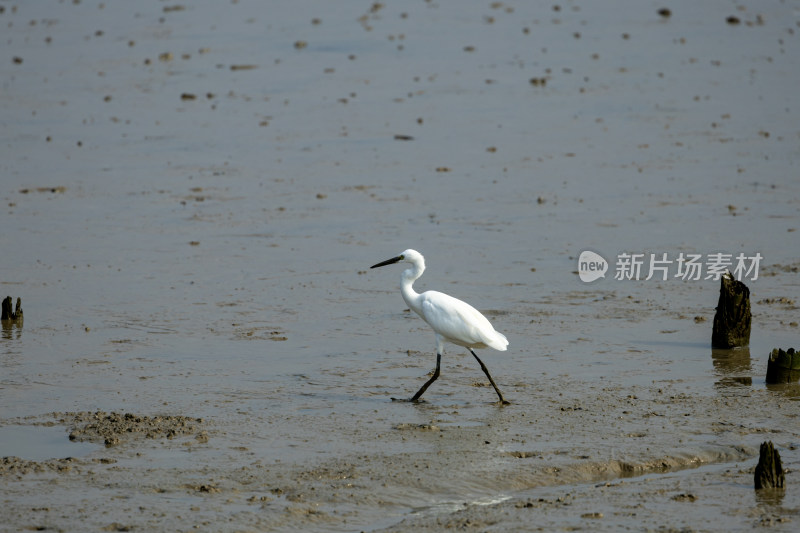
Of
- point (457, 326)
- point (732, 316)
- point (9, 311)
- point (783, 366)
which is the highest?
point (9, 311)

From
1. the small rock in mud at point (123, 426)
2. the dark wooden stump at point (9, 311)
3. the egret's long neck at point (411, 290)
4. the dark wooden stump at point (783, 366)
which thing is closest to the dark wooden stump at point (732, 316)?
the dark wooden stump at point (783, 366)

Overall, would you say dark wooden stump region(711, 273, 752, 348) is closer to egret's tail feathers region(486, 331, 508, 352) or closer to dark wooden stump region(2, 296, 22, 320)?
egret's tail feathers region(486, 331, 508, 352)

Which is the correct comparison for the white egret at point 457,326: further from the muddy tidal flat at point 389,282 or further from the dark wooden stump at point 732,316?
the dark wooden stump at point 732,316

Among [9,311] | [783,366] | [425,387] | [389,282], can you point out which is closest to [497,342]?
[425,387]

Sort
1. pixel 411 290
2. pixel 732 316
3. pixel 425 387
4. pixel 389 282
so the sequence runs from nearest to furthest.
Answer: pixel 425 387, pixel 411 290, pixel 732 316, pixel 389 282

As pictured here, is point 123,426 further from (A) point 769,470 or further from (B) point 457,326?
(A) point 769,470

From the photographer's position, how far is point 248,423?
27.9ft

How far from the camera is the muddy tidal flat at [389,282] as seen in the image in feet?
24.2

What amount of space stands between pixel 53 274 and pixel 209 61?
14.7 meters

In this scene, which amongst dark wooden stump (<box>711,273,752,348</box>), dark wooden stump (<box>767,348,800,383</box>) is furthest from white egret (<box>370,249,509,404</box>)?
dark wooden stump (<box>711,273,752,348</box>)

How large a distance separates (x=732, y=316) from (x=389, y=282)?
4.02 m

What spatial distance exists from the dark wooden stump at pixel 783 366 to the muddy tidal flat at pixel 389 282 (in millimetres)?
178

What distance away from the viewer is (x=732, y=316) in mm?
10312

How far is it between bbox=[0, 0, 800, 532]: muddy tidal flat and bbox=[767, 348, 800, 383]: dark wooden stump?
18 cm
